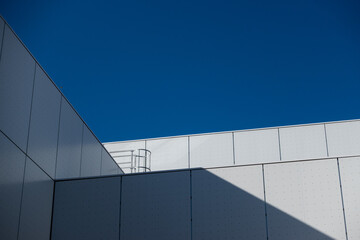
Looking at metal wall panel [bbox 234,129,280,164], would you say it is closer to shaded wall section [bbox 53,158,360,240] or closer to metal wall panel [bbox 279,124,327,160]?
metal wall panel [bbox 279,124,327,160]

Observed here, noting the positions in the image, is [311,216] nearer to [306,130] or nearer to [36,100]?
[36,100]

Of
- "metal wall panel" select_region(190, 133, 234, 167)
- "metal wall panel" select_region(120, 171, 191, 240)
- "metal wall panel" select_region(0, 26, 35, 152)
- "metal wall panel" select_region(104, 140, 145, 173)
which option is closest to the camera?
"metal wall panel" select_region(0, 26, 35, 152)

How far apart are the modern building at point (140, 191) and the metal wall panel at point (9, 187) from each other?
0.8 inches

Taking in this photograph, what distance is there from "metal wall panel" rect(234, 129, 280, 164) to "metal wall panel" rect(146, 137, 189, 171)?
2.30 m

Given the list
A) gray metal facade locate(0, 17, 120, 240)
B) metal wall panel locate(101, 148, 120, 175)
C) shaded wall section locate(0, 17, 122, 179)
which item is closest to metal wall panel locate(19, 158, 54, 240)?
gray metal facade locate(0, 17, 120, 240)

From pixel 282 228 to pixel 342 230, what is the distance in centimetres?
128

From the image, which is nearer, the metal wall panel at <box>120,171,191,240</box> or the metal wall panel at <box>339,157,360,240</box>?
the metal wall panel at <box>339,157,360,240</box>

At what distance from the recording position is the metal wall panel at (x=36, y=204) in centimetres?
1170

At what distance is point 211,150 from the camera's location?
74.9ft

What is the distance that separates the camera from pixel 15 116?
443 inches

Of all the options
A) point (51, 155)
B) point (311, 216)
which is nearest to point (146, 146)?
point (51, 155)

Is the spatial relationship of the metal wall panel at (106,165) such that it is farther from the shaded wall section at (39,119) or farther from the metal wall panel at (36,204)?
the metal wall panel at (36,204)

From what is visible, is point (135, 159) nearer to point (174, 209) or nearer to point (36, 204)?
point (174, 209)

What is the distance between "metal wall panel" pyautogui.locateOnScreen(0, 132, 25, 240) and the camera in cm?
1053
